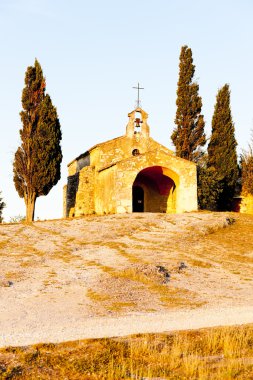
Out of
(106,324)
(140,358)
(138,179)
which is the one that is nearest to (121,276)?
(106,324)

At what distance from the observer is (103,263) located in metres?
17.3

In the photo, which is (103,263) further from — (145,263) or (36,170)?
(36,170)

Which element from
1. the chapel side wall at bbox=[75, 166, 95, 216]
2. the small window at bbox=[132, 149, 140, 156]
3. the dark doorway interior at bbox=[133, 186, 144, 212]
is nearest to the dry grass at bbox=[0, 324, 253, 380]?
the dark doorway interior at bbox=[133, 186, 144, 212]

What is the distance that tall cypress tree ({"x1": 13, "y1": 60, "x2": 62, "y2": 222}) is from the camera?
105ft

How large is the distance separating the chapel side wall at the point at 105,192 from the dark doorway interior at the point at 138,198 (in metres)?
2.68

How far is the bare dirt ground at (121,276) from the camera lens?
10211 mm

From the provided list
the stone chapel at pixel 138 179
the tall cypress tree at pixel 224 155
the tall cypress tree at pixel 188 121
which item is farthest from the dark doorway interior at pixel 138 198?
the tall cypress tree at pixel 224 155

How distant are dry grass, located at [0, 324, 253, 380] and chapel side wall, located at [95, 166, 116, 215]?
21778 mm

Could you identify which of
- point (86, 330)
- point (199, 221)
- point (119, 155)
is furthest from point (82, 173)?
point (86, 330)

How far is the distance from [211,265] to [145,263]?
106 inches

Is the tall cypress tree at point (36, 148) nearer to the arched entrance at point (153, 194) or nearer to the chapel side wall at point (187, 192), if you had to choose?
the arched entrance at point (153, 194)

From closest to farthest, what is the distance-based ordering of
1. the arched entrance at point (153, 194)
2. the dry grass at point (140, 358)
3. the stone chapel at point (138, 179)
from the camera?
the dry grass at point (140, 358) → the stone chapel at point (138, 179) → the arched entrance at point (153, 194)

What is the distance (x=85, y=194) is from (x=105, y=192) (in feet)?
9.33

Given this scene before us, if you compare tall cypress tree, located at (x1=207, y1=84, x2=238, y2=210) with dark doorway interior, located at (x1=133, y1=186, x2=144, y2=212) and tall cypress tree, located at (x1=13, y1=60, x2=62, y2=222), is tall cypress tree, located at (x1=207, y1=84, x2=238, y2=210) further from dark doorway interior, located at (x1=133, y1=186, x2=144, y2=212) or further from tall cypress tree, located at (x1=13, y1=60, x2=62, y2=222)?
tall cypress tree, located at (x1=13, y1=60, x2=62, y2=222)
